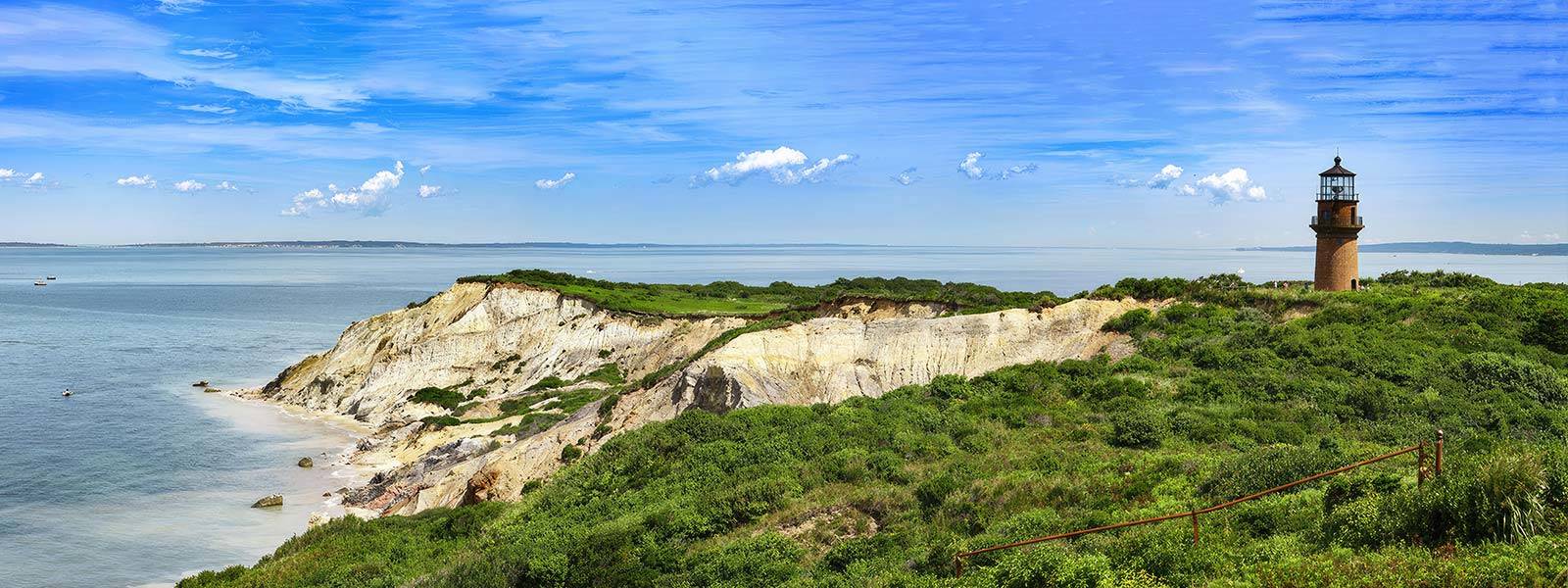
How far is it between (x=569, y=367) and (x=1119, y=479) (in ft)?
134

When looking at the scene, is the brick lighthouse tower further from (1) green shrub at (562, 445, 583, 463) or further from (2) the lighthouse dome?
(1) green shrub at (562, 445, 583, 463)

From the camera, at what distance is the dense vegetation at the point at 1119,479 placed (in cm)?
1117

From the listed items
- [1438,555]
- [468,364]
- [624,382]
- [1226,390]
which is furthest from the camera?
[468,364]

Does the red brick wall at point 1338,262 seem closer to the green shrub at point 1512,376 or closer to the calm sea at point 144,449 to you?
the green shrub at point 1512,376

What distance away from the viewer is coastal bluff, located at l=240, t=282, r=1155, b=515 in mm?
31578

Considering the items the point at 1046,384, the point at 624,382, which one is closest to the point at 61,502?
the point at 624,382

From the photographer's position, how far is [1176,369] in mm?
26047

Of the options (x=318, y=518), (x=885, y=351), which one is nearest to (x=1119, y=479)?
(x=885, y=351)

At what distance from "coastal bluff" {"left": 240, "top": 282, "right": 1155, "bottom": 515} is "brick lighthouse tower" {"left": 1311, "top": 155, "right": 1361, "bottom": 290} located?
597cm

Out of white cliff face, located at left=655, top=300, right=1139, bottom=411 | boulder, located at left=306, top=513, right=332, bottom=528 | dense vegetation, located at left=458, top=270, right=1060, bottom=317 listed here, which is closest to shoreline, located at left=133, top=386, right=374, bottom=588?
boulder, located at left=306, top=513, right=332, bottom=528

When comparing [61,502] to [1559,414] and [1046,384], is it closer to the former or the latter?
[1046,384]

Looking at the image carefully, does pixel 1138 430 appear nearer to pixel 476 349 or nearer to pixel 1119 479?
pixel 1119 479

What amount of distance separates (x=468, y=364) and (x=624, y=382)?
12476mm

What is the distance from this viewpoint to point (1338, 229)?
3359 cm
